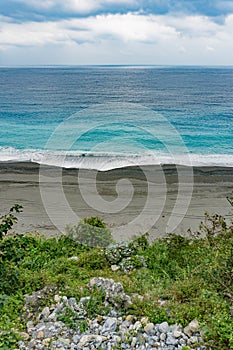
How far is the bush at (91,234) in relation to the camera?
334 inches

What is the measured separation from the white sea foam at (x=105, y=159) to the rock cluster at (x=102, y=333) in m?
13.2

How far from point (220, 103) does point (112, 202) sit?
34633mm

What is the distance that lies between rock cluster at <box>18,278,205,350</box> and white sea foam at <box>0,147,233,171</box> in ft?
43.3

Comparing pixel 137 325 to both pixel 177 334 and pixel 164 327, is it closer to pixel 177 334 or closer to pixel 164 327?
pixel 164 327

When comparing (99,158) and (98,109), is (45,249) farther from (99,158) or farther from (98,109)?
(98,109)

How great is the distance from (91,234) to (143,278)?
228 cm

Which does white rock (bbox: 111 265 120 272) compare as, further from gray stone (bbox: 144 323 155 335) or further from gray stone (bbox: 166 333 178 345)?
gray stone (bbox: 166 333 178 345)

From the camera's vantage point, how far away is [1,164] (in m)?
19.3

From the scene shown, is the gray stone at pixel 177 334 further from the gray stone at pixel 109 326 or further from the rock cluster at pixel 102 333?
the gray stone at pixel 109 326

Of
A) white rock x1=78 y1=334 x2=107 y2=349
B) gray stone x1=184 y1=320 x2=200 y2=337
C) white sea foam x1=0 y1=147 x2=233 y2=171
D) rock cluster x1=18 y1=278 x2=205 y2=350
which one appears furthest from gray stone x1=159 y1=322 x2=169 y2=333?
white sea foam x1=0 y1=147 x2=233 y2=171

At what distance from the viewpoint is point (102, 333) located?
193 inches

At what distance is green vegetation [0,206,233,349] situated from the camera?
5.06 meters

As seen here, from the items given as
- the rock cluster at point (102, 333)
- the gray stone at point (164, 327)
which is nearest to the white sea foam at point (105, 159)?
the rock cluster at point (102, 333)

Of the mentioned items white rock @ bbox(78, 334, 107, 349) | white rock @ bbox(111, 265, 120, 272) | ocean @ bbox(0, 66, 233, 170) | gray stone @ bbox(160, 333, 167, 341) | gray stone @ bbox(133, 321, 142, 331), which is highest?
ocean @ bbox(0, 66, 233, 170)
